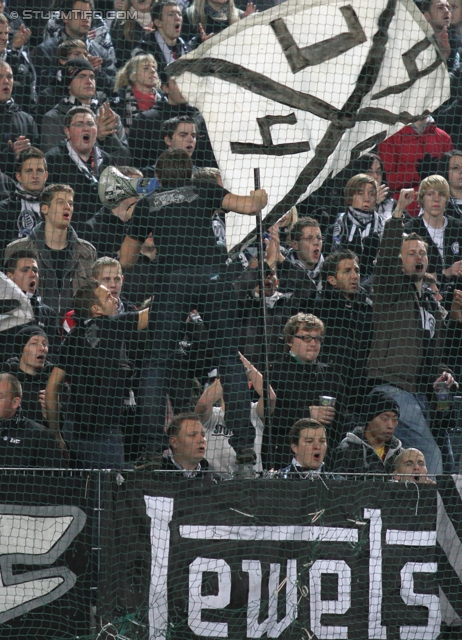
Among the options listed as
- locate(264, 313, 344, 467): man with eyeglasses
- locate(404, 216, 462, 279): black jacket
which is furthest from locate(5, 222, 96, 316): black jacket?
locate(404, 216, 462, 279): black jacket

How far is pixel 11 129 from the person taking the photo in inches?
303

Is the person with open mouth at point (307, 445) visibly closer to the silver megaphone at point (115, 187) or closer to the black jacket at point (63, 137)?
the silver megaphone at point (115, 187)

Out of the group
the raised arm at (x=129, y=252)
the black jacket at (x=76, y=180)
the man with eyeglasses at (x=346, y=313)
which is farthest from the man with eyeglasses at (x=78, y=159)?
the man with eyeglasses at (x=346, y=313)

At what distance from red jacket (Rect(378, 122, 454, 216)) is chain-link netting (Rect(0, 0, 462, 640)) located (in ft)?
→ 0.08

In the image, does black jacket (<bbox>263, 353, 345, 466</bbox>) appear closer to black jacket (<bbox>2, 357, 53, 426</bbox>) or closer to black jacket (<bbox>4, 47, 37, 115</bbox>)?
black jacket (<bbox>2, 357, 53, 426</bbox>)

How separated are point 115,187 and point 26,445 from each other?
1.96 m

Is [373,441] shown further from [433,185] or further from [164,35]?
[164,35]

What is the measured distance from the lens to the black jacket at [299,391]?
644cm

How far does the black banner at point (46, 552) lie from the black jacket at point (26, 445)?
0.25 meters

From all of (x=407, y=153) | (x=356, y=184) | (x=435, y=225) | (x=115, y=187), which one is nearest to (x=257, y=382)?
(x=115, y=187)

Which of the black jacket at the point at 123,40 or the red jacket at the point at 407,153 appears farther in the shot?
the black jacket at the point at 123,40

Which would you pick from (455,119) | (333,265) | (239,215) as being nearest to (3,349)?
(239,215)

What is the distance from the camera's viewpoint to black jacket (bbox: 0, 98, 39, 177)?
7.61 metres

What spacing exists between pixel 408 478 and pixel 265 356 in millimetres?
1049
